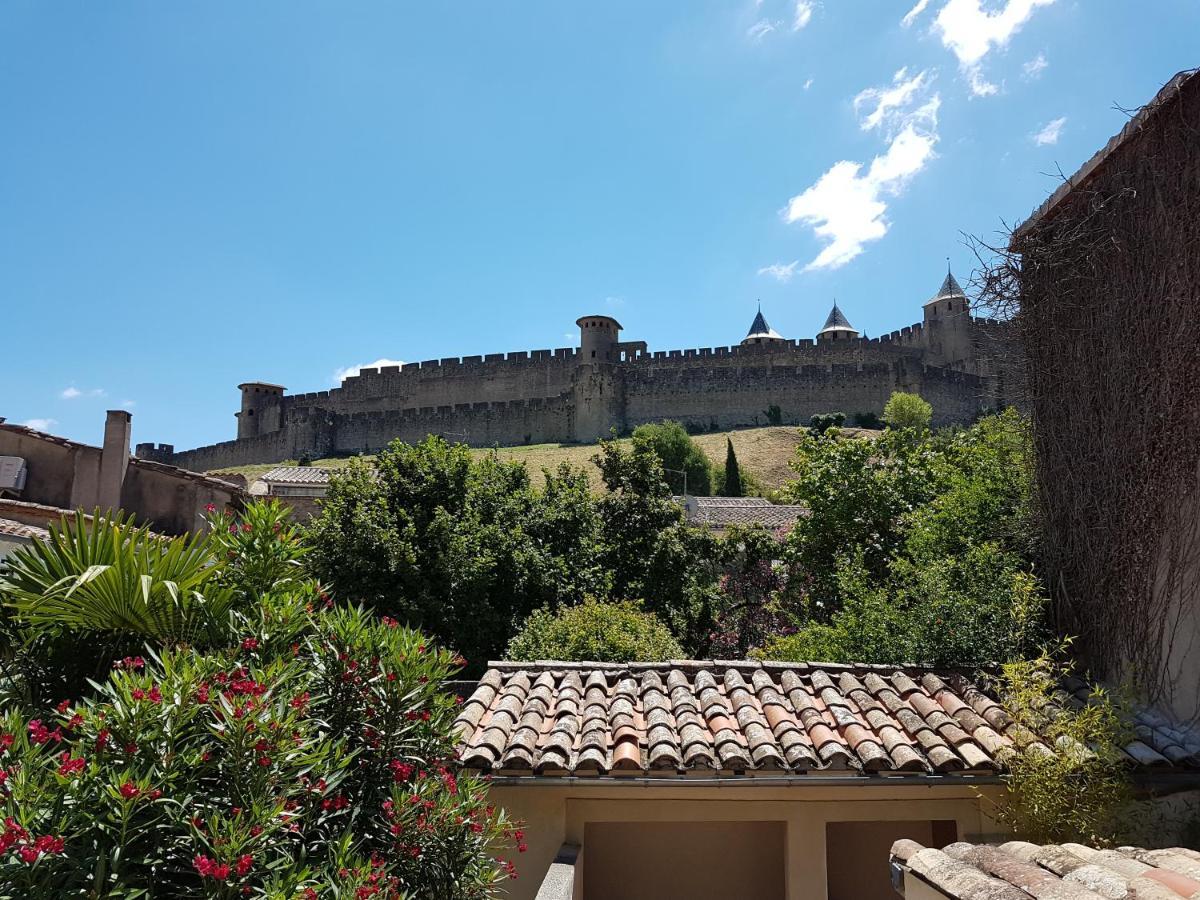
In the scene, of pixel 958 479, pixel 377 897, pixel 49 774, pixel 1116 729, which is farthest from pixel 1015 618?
pixel 49 774

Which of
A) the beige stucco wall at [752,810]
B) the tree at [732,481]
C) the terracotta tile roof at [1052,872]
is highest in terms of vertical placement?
the tree at [732,481]

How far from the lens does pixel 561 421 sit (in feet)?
190

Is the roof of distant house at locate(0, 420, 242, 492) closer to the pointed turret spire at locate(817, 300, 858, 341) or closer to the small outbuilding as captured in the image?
the small outbuilding

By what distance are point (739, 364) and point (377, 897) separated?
55573 mm

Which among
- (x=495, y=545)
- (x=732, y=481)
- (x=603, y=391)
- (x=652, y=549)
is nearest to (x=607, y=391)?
(x=603, y=391)

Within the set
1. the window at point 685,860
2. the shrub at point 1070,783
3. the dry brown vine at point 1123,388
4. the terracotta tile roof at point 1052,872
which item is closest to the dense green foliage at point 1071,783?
the shrub at point 1070,783

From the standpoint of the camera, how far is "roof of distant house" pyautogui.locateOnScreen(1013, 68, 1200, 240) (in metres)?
5.79

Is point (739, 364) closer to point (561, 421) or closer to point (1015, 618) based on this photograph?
point (561, 421)

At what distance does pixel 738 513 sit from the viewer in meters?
25.7

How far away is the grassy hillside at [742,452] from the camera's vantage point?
147ft

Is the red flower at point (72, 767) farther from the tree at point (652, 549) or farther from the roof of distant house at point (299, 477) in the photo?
the roof of distant house at point (299, 477)

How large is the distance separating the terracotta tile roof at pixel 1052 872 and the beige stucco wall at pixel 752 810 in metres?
1.33

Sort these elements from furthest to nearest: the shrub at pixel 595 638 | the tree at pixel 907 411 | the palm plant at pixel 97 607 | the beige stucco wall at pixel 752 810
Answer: the tree at pixel 907 411 < the shrub at pixel 595 638 < the beige stucco wall at pixel 752 810 < the palm plant at pixel 97 607

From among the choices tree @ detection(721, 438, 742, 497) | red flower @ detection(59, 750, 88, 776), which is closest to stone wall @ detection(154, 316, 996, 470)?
tree @ detection(721, 438, 742, 497)
